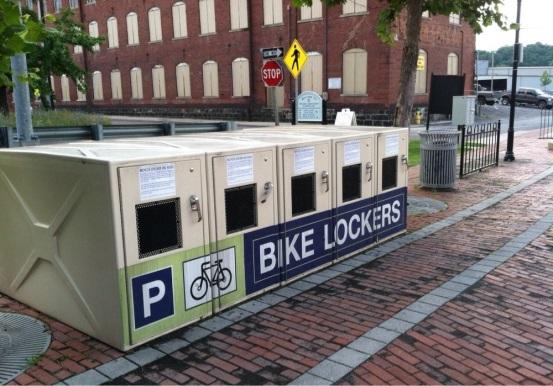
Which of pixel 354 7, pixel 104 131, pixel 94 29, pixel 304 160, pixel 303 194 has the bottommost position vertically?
pixel 303 194

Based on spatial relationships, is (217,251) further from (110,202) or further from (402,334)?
(402,334)

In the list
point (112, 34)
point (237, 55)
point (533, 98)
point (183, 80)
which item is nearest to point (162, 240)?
point (237, 55)

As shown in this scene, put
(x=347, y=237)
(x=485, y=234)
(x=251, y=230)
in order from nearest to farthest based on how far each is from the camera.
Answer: (x=251, y=230)
(x=347, y=237)
(x=485, y=234)

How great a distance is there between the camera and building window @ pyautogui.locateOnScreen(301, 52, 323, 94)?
28.4 meters

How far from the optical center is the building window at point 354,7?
26.3m

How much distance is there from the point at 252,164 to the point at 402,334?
75.5 inches

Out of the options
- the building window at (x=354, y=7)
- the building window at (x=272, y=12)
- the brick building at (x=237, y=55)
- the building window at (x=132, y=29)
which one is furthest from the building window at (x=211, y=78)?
the building window at (x=354, y=7)

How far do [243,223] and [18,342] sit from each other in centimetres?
205

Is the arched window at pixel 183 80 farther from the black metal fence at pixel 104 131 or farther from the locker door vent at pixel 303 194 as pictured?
the locker door vent at pixel 303 194

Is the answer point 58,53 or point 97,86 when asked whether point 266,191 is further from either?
point 97,86

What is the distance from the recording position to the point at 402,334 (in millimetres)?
4336

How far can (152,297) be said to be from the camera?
421 centimetres

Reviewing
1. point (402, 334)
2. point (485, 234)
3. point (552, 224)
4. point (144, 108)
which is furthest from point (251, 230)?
point (144, 108)

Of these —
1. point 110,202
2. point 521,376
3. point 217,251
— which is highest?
point 110,202
